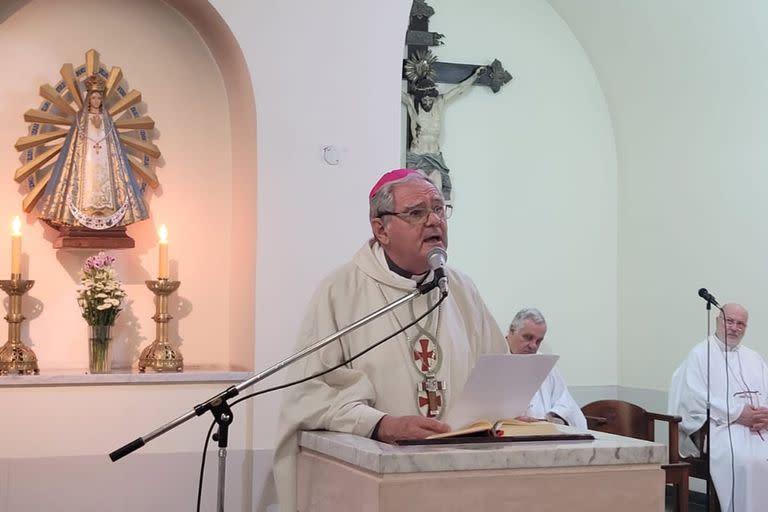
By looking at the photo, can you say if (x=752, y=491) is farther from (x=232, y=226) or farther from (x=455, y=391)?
(x=455, y=391)

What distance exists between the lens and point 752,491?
23.7ft

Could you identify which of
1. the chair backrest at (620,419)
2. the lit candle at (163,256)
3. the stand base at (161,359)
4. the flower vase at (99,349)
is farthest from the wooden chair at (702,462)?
the flower vase at (99,349)

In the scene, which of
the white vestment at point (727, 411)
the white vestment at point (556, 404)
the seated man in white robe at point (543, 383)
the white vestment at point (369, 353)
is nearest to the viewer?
the white vestment at point (369, 353)

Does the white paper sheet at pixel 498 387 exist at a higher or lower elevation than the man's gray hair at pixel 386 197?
lower

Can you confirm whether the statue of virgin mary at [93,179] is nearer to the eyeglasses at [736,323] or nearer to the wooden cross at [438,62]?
the wooden cross at [438,62]

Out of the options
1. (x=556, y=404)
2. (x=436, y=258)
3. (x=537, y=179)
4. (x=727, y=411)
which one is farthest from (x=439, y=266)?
(x=537, y=179)

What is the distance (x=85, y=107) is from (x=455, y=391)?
2782mm

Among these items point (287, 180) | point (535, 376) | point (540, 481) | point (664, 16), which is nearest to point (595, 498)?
point (540, 481)

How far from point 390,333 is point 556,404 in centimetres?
379

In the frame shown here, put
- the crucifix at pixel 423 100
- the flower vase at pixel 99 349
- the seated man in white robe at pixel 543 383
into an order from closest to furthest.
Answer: the flower vase at pixel 99 349, the seated man in white robe at pixel 543 383, the crucifix at pixel 423 100

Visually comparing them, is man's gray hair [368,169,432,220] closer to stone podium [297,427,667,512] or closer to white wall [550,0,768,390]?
stone podium [297,427,667,512]

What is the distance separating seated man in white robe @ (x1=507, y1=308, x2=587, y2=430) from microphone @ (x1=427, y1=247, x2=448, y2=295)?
11.5 feet

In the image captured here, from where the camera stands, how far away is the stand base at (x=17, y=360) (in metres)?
4.99

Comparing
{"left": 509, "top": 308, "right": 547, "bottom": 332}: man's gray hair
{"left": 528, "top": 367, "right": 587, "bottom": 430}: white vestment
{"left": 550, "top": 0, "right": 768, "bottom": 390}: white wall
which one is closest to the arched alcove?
{"left": 509, "top": 308, "right": 547, "bottom": 332}: man's gray hair
